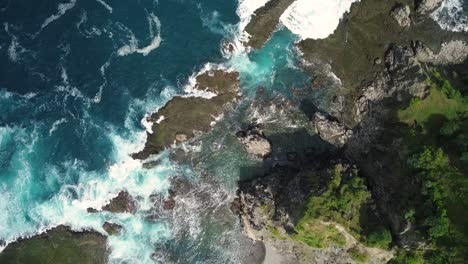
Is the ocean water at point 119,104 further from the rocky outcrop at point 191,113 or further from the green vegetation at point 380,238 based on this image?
the green vegetation at point 380,238

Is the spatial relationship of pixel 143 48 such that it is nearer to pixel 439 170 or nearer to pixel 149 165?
pixel 149 165

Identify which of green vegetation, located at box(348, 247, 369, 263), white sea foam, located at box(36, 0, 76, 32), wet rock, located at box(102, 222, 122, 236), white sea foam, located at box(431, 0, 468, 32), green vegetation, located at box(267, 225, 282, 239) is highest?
white sea foam, located at box(36, 0, 76, 32)

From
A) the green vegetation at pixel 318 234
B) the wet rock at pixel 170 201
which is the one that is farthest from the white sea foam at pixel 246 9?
the green vegetation at pixel 318 234

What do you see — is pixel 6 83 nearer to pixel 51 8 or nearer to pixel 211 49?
pixel 51 8

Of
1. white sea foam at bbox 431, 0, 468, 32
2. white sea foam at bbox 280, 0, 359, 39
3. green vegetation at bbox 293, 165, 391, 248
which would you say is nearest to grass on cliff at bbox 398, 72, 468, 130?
white sea foam at bbox 431, 0, 468, 32

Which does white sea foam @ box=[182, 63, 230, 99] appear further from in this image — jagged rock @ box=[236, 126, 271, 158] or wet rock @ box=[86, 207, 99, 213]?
wet rock @ box=[86, 207, 99, 213]
